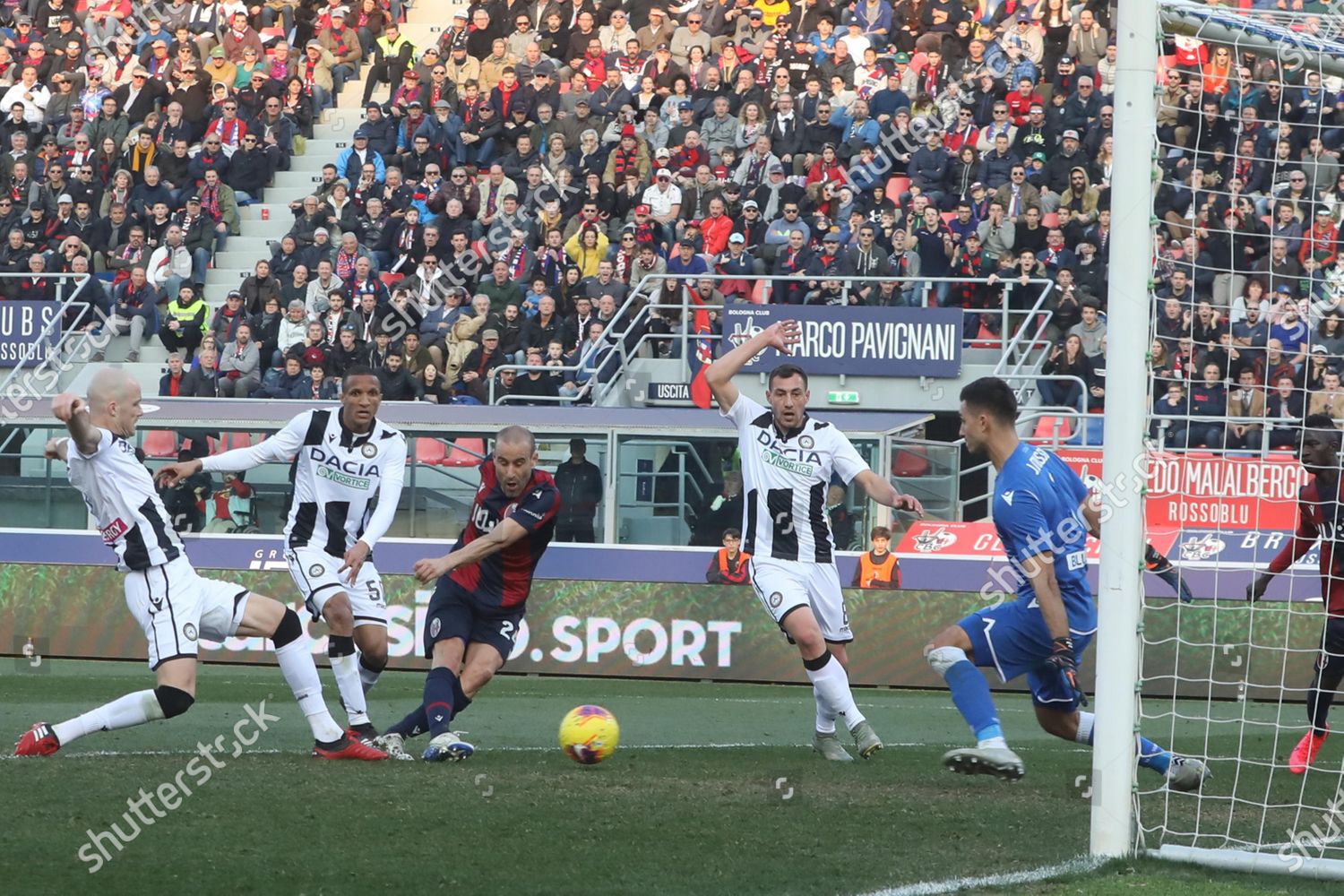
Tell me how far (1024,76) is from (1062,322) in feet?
13.2

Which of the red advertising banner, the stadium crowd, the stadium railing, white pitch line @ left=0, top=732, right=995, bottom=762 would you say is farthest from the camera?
the stadium crowd

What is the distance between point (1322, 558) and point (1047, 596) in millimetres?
3908

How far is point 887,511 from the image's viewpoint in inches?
668

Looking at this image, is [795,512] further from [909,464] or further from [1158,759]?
[909,464]

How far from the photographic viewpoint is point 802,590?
9.56m

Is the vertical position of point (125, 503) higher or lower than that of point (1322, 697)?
higher

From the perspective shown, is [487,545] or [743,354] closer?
[487,545]

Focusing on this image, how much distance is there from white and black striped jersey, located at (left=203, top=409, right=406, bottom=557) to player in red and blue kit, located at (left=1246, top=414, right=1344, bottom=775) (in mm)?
5088

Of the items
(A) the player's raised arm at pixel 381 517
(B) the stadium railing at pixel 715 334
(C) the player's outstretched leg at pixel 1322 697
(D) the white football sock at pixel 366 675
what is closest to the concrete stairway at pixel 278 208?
(B) the stadium railing at pixel 715 334

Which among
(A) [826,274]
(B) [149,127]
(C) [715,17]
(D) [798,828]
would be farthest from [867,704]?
(B) [149,127]

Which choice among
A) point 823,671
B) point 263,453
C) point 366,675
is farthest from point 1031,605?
point 263,453

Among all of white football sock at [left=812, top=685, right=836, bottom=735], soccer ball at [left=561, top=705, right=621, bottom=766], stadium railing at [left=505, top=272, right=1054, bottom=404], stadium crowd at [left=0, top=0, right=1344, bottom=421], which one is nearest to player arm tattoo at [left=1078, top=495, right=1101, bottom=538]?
white football sock at [left=812, top=685, right=836, bottom=735]

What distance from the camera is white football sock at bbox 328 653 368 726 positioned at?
31.8 ft

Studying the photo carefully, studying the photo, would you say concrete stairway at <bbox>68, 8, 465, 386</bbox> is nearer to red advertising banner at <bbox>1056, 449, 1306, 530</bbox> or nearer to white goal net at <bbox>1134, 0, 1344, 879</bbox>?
white goal net at <bbox>1134, 0, 1344, 879</bbox>
